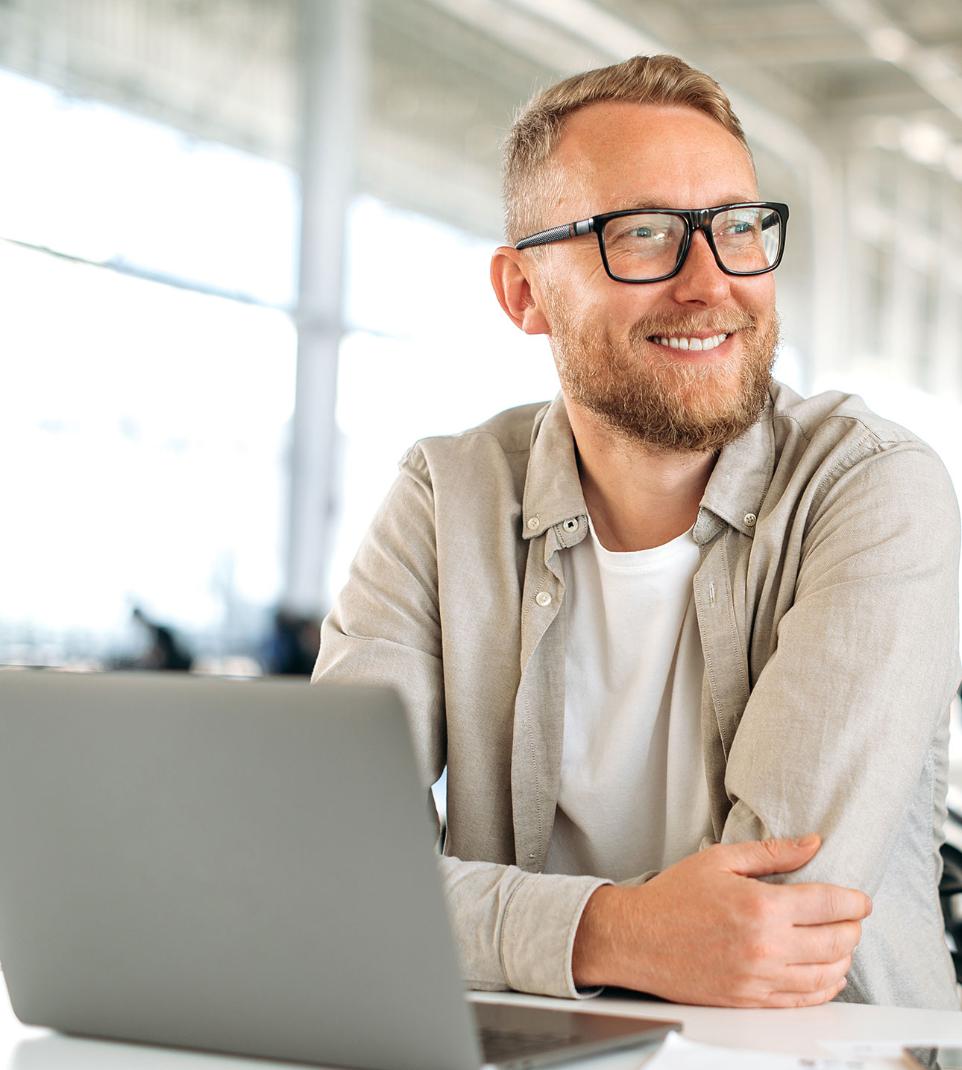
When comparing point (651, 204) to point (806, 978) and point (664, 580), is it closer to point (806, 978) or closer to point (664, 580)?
point (664, 580)

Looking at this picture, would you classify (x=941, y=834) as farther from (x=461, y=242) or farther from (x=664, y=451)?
(x=461, y=242)

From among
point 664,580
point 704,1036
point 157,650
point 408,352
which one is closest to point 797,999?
point 704,1036

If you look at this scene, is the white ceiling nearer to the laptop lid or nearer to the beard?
the beard

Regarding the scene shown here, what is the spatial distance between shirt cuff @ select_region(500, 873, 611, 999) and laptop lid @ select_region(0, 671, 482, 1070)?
0.31 metres

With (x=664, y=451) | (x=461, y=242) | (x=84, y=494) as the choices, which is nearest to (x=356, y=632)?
(x=664, y=451)

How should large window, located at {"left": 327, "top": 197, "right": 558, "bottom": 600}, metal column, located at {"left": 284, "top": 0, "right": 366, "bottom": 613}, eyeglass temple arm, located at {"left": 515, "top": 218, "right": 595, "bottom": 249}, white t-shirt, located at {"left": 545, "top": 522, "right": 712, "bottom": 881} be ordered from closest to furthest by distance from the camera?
white t-shirt, located at {"left": 545, "top": 522, "right": 712, "bottom": 881} → eyeglass temple arm, located at {"left": 515, "top": 218, "right": 595, "bottom": 249} → metal column, located at {"left": 284, "top": 0, "right": 366, "bottom": 613} → large window, located at {"left": 327, "top": 197, "right": 558, "bottom": 600}

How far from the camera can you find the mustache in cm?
172

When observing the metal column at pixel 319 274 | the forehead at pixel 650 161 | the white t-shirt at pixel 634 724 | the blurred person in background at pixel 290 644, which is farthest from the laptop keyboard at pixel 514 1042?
the metal column at pixel 319 274

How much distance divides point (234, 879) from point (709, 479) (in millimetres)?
955

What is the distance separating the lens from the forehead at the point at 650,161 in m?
1.74

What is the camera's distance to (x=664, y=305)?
5.71 ft

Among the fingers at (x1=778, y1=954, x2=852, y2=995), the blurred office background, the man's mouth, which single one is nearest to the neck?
the man's mouth

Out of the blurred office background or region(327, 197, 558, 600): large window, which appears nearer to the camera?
the blurred office background

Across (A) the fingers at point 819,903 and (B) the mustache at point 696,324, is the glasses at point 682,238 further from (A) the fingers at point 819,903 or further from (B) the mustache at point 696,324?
(A) the fingers at point 819,903
